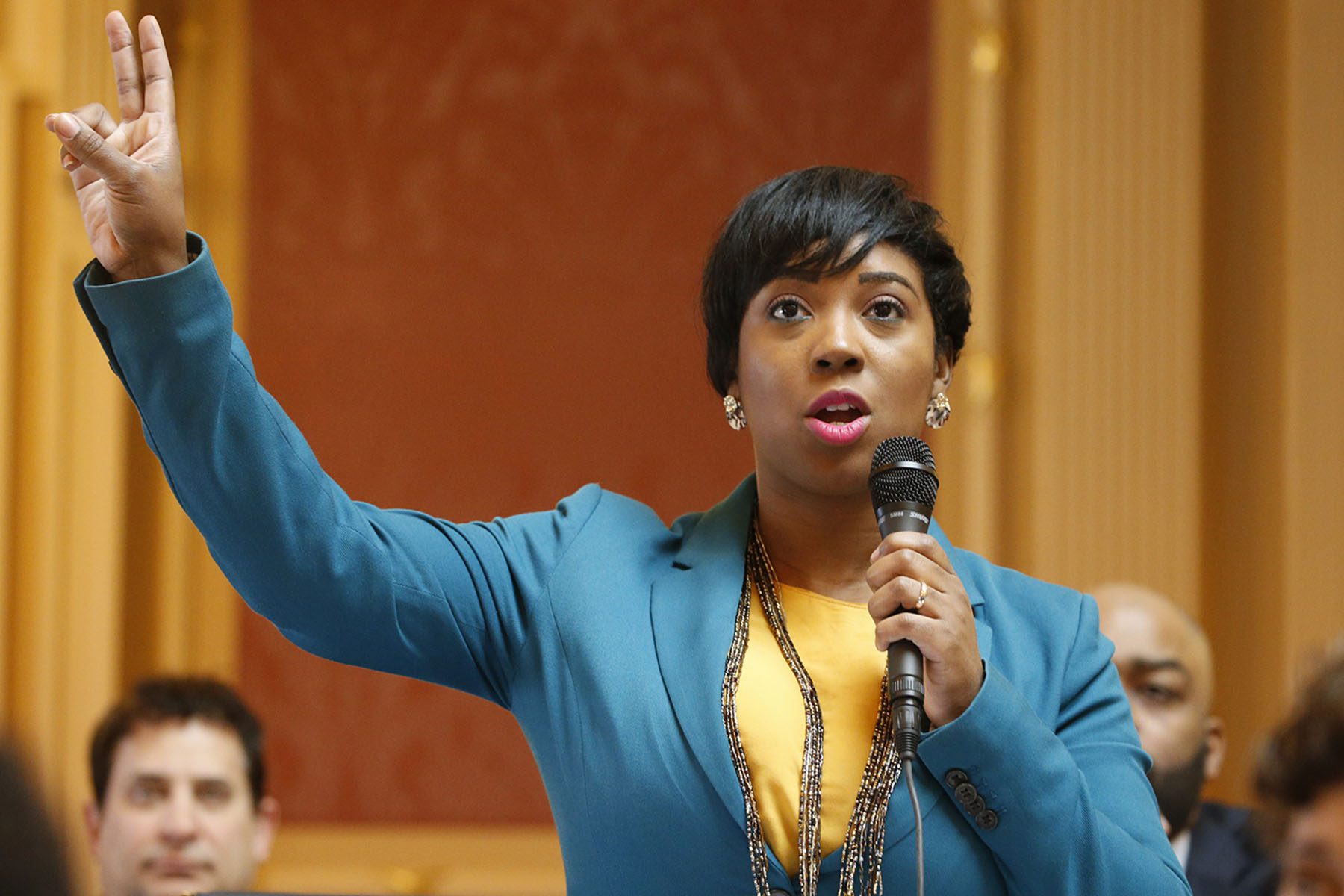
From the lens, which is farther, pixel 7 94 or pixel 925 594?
pixel 7 94

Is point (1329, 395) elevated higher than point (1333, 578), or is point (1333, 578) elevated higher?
point (1329, 395)

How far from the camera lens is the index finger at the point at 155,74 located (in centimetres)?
147

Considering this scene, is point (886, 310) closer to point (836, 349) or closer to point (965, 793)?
point (836, 349)

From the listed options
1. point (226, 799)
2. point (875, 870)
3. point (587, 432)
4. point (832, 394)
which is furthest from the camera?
point (587, 432)

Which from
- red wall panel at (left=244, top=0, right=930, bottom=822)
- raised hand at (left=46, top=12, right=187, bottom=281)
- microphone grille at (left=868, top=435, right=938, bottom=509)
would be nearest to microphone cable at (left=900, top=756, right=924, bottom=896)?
microphone grille at (left=868, top=435, right=938, bottom=509)

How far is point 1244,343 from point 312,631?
11.0 ft

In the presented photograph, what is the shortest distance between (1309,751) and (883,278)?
2.37ft

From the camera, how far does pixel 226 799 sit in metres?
2.87

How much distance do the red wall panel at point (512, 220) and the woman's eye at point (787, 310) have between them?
296 cm

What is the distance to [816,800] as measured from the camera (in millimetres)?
1542

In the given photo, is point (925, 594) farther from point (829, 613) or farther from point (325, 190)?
point (325, 190)

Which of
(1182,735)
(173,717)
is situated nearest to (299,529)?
(173,717)

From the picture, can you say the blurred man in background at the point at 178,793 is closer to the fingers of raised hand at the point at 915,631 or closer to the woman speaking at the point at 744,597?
the woman speaking at the point at 744,597

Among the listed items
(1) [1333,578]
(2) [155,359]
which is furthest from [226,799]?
(1) [1333,578]
